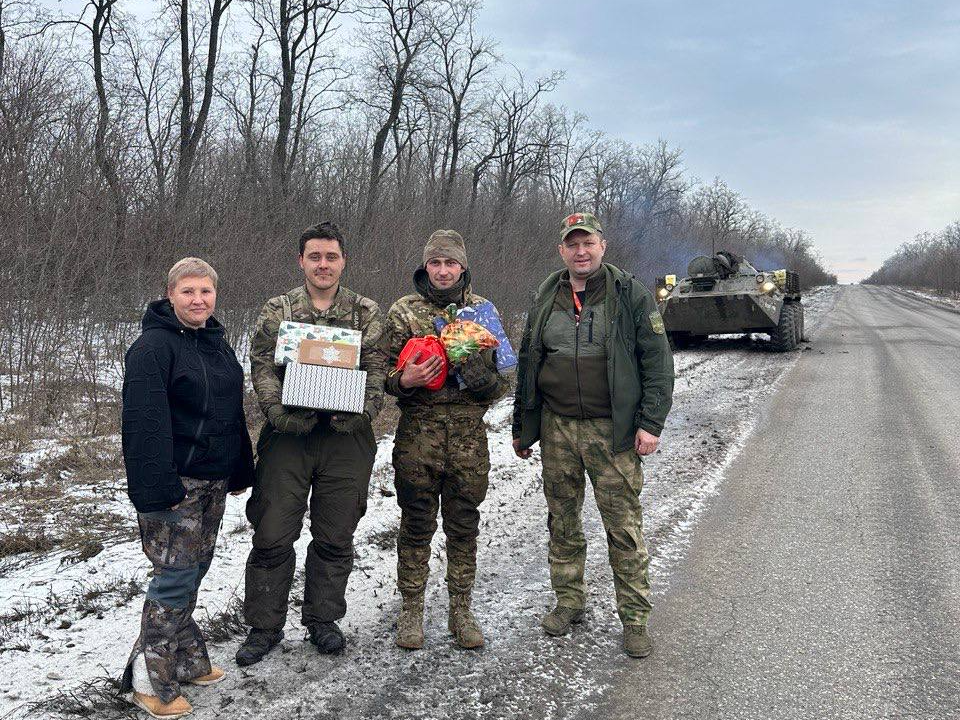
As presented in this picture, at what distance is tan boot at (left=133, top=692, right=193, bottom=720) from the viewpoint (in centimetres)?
261

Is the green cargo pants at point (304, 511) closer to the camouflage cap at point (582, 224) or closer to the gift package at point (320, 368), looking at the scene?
the gift package at point (320, 368)

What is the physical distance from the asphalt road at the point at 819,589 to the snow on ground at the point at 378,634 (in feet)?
0.83

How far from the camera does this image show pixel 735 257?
1504 cm

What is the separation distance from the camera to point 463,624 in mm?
3219

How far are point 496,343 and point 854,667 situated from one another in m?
2.16

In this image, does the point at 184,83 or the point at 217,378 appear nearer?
the point at 217,378

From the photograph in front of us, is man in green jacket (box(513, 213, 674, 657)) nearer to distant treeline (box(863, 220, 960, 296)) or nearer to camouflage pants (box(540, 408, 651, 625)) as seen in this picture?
camouflage pants (box(540, 408, 651, 625))

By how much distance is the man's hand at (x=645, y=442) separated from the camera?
316 cm

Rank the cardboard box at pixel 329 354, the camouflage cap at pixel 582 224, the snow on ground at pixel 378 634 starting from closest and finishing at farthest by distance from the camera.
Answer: the snow on ground at pixel 378 634
the cardboard box at pixel 329 354
the camouflage cap at pixel 582 224

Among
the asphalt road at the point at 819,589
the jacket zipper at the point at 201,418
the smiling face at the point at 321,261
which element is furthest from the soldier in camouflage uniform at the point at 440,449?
the asphalt road at the point at 819,589

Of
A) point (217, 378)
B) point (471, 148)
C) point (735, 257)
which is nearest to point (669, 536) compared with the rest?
point (217, 378)

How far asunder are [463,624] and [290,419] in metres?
1.29

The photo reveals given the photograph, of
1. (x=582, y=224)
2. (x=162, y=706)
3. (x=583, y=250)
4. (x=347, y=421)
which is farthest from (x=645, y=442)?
(x=162, y=706)

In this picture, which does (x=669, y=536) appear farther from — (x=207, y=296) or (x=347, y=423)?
(x=207, y=296)
